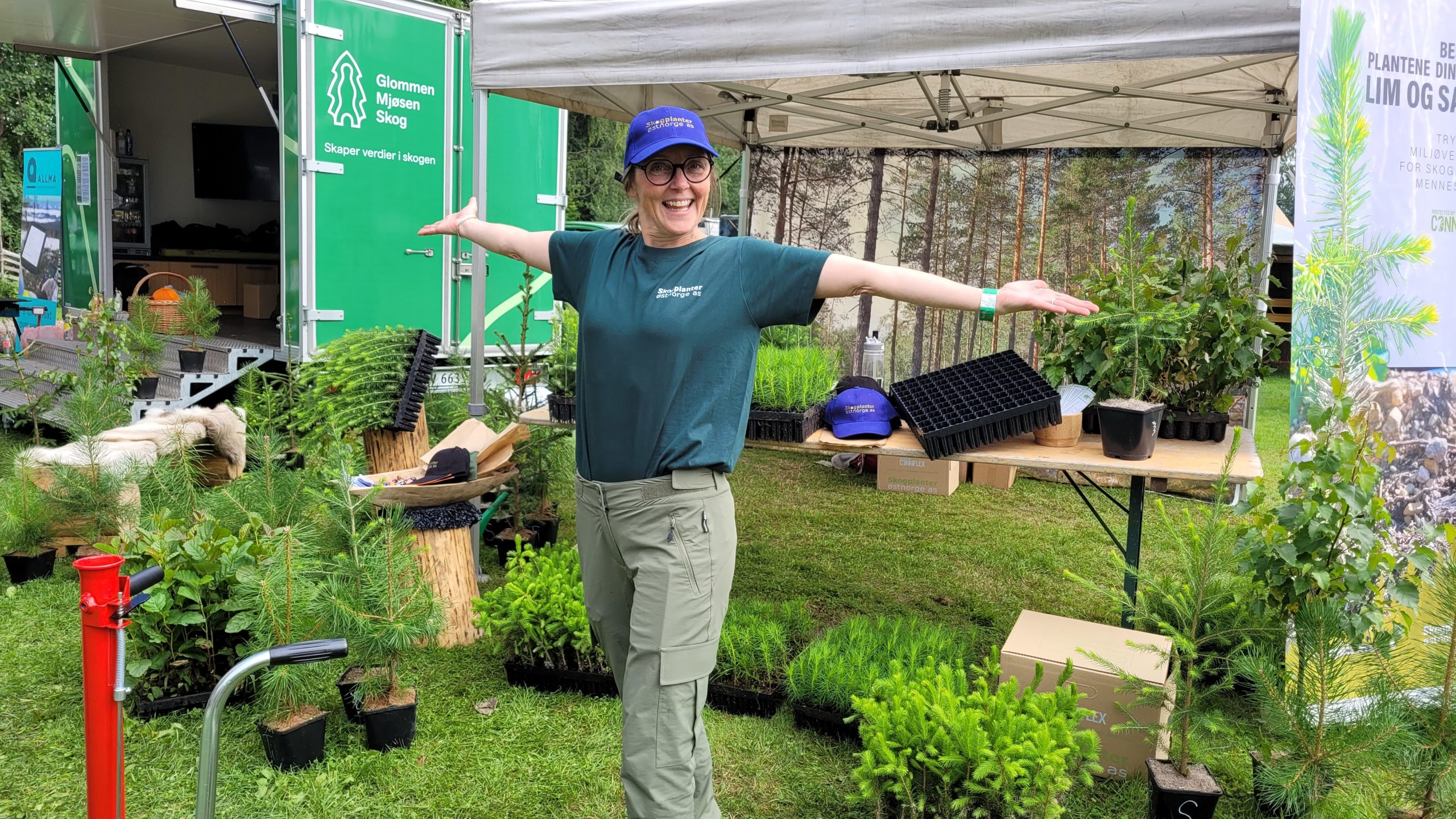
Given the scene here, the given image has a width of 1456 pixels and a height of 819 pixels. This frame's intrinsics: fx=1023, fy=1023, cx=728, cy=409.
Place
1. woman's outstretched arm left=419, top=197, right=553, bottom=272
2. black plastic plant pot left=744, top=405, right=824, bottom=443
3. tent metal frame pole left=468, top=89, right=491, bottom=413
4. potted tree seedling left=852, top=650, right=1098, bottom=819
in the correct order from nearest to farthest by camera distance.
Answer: potted tree seedling left=852, top=650, right=1098, bottom=819
woman's outstretched arm left=419, top=197, right=553, bottom=272
black plastic plant pot left=744, top=405, right=824, bottom=443
tent metal frame pole left=468, top=89, right=491, bottom=413

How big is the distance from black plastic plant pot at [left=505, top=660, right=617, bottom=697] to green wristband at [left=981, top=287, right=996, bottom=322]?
1.94 meters

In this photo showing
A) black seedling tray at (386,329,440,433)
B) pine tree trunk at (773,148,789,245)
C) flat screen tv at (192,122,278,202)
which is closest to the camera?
black seedling tray at (386,329,440,433)

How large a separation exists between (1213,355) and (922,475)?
295 centimetres

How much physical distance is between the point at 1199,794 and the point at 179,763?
279 centimetres

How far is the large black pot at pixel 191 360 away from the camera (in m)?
6.55

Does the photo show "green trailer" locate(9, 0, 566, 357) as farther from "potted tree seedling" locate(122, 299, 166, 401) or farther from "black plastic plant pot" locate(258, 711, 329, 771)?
"black plastic plant pot" locate(258, 711, 329, 771)

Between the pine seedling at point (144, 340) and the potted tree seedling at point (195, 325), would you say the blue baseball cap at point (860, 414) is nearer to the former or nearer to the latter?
the pine seedling at point (144, 340)

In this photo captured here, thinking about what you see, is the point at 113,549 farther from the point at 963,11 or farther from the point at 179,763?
the point at 963,11

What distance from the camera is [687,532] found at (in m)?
2.22

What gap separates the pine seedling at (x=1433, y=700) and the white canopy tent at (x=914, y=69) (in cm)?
151

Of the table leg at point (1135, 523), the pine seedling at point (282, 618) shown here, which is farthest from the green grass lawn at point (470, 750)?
the table leg at point (1135, 523)

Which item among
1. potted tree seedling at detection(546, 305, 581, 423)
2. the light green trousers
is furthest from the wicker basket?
the light green trousers

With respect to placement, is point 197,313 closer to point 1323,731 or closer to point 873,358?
point 873,358

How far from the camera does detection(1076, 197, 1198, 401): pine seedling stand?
11.4 ft
